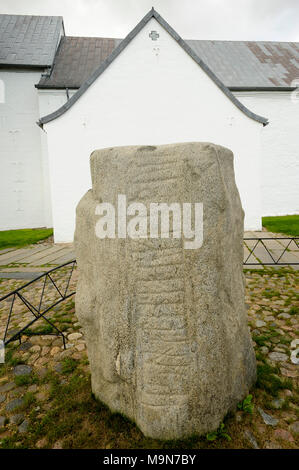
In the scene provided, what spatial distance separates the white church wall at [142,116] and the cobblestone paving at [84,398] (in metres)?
5.71

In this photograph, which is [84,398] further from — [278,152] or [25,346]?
[278,152]

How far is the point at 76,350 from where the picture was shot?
3.12 metres

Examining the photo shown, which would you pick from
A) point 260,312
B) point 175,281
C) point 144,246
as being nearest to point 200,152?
point 144,246

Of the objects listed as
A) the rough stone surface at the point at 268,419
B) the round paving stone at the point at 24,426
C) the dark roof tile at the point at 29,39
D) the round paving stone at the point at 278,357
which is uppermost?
the dark roof tile at the point at 29,39

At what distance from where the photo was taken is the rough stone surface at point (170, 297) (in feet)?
5.87

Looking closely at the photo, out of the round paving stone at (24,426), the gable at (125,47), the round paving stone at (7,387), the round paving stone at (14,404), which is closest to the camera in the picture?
the round paving stone at (24,426)

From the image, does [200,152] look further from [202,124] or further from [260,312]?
[202,124]

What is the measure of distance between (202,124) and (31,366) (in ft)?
25.9

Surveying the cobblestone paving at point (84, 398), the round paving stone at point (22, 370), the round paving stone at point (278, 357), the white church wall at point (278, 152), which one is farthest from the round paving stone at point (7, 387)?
the white church wall at point (278, 152)

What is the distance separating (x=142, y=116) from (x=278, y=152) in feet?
23.4

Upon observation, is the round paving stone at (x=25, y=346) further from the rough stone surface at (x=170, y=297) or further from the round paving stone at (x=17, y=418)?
the rough stone surface at (x=170, y=297)

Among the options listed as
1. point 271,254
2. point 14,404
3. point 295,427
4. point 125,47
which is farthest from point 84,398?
point 125,47

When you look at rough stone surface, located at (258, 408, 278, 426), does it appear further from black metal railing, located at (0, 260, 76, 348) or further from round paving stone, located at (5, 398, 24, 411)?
black metal railing, located at (0, 260, 76, 348)

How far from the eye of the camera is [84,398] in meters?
2.34
